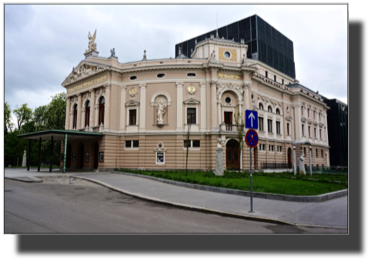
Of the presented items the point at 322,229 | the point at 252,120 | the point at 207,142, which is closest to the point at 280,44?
the point at 207,142

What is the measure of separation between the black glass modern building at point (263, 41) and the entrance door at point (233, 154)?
20.2m

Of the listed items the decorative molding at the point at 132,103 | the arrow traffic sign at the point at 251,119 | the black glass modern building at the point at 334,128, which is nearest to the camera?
the arrow traffic sign at the point at 251,119

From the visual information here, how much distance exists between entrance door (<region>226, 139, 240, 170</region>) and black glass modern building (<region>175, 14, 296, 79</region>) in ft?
66.4

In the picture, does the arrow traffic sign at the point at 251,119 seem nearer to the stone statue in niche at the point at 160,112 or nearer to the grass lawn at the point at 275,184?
the grass lawn at the point at 275,184

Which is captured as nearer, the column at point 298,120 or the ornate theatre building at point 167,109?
the ornate theatre building at point 167,109

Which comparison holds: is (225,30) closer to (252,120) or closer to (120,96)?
(120,96)

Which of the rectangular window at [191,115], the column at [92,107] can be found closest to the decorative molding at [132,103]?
the column at [92,107]

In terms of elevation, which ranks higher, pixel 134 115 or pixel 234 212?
pixel 134 115

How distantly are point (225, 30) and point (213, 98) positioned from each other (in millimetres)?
26372

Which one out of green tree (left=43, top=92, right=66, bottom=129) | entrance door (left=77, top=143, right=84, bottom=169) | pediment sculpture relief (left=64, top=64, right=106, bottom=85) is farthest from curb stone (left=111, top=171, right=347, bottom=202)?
green tree (left=43, top=92, right=66, bottom=129)

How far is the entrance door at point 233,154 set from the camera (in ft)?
93.9

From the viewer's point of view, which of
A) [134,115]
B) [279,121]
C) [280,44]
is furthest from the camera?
[280,44]

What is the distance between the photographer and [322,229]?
673 cm

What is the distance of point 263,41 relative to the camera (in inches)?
1714
